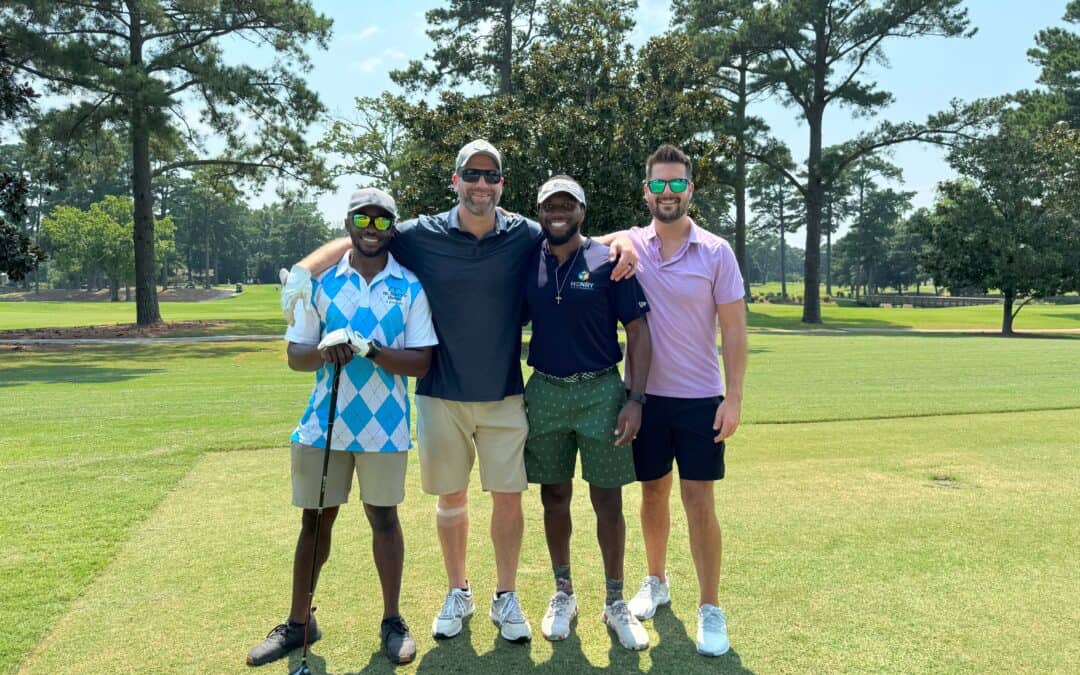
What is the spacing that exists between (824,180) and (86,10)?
35682mm

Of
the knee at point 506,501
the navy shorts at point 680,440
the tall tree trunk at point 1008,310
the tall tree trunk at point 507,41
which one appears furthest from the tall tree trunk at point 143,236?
the tall tree trunk at point 1008,310

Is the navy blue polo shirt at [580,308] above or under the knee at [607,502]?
above

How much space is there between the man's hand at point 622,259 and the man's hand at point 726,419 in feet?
2.72

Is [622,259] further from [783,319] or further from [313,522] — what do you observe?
[783,319]

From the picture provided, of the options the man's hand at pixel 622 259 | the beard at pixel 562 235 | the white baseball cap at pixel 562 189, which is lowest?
the man's hand at pixel 622 259

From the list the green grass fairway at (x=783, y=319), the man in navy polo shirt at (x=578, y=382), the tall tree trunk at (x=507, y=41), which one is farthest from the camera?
the tall tree trunk at (x=507, y=41)

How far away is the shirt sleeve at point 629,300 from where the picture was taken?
3.77 metres

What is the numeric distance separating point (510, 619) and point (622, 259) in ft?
6.14

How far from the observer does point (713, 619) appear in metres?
3.61

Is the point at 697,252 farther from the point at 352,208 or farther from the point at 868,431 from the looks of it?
the point at 868,431

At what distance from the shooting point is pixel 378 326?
366cm

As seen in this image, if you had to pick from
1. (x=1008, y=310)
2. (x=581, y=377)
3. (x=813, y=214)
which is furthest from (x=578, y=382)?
(x=813, y=214)

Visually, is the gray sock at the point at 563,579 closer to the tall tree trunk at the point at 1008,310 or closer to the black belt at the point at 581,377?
the black belt at the point at 581,377

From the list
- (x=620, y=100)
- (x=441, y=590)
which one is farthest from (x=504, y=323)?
(x=620, y=100)
